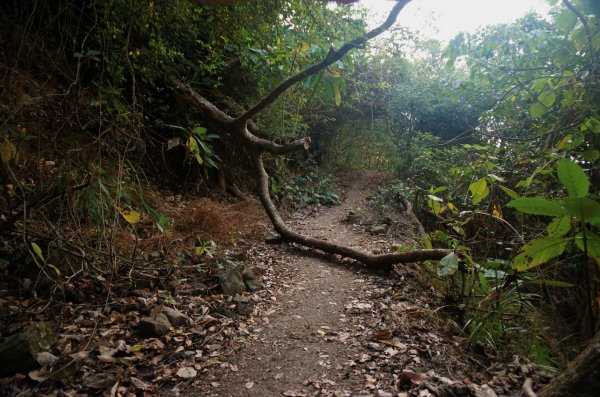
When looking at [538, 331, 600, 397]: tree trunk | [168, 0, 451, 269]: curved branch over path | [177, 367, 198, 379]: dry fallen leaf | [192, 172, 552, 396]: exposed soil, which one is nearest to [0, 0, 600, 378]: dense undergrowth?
[168, 0, 451, 269]: curved branch over path

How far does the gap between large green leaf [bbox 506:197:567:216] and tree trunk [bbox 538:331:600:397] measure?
0.44 metres

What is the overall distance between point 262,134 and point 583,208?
603cm

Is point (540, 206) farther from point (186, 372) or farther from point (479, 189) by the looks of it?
point (186, 372)

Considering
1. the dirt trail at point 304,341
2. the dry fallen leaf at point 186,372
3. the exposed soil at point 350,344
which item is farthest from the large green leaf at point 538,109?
the dry fallen leaf at point 186,372

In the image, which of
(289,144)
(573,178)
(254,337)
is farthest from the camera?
(289,144)

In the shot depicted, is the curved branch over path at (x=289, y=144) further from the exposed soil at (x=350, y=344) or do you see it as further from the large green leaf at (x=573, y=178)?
the large green leaf at (x=573, y=178)

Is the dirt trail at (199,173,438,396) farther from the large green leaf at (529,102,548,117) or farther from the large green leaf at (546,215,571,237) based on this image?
the large green leaf at (529,102,548,117)

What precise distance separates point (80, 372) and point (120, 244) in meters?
1.48

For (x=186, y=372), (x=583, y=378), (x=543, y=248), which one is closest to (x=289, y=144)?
(x=186, y=372)

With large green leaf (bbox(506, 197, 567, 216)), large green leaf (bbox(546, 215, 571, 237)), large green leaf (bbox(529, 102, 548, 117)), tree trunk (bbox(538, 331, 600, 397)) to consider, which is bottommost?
tree trunk (bbox(538, 331, 600, 397))

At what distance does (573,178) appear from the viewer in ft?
4.09

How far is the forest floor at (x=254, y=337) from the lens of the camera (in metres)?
1.81

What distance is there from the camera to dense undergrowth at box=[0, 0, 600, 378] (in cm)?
228

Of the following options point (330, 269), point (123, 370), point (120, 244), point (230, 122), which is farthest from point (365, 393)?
point (230, 122)
